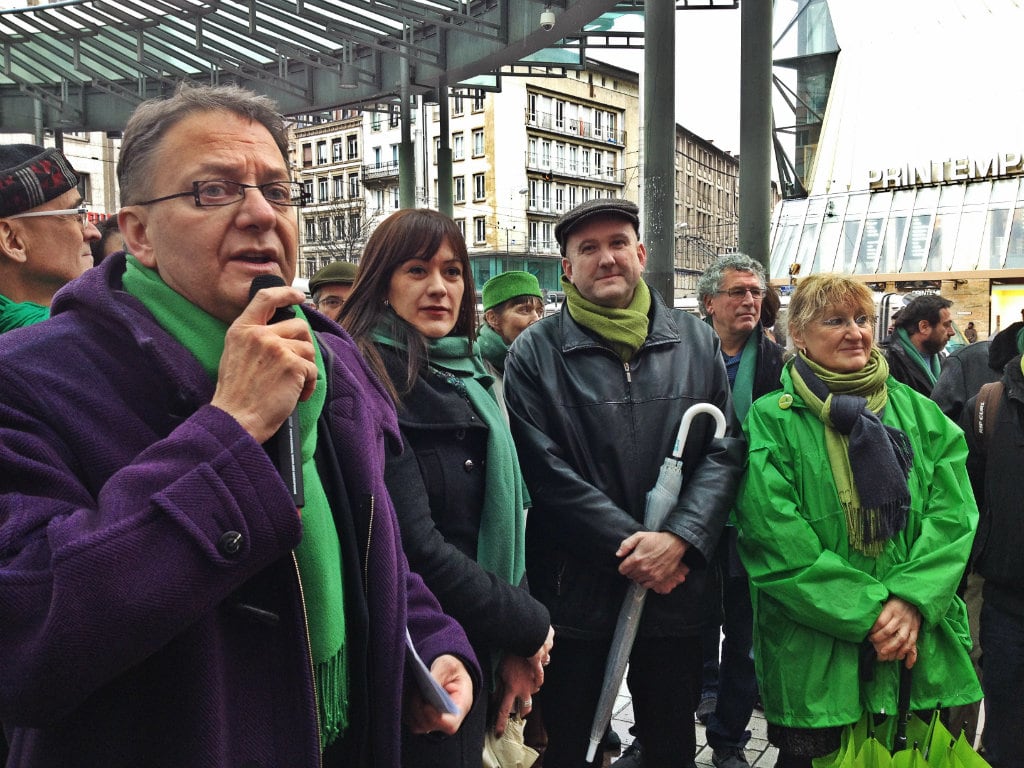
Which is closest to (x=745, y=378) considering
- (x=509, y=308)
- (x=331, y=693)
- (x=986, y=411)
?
(x=986, y=411)

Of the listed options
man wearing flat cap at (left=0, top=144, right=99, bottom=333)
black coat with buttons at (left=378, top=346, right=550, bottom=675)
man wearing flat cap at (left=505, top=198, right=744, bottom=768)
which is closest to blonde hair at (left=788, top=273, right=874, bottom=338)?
man wearing flat cap at (left=505, top=198, right=744, bottom=768)

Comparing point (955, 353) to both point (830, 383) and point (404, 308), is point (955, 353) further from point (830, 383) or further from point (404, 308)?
point (404, 308)

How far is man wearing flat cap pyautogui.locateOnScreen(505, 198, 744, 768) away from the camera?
9.14 feet

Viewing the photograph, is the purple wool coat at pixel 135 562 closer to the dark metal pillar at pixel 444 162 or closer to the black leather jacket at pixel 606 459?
the black leather jacket at pixel 606 459

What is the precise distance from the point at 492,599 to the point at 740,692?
7.09 ft

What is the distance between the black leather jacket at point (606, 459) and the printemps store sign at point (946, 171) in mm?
31039

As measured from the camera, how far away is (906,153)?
3094 centimetres

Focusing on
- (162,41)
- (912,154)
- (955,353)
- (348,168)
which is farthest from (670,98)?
(348,168)

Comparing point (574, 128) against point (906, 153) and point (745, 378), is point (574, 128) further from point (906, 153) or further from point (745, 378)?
point (745, 378)

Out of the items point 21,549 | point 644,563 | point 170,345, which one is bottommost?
point 644,563

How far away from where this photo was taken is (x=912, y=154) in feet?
101

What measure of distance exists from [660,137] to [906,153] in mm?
25746

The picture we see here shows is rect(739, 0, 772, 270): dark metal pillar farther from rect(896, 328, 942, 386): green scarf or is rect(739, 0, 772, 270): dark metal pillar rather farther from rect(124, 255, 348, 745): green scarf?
rect(124, 255, 348, 745): green scarf

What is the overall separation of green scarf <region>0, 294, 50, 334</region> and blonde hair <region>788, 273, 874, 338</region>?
262 centimetres
